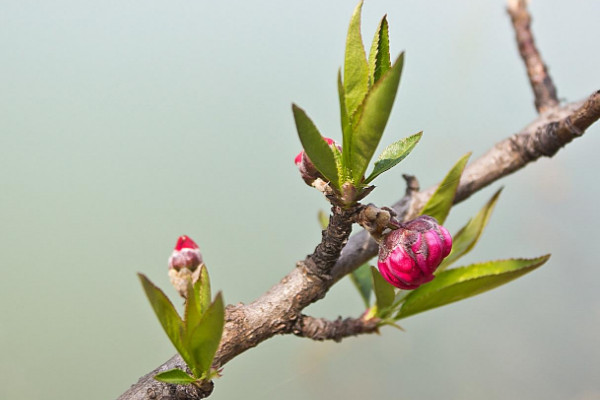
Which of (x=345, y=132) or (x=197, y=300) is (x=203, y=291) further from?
(x=345, y=132)

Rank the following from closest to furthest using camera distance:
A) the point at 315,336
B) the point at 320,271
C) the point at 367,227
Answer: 1. the point at 367,227
2. the point at 320,271
3. the point at 315,336

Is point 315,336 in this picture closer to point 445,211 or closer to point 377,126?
point 445,211

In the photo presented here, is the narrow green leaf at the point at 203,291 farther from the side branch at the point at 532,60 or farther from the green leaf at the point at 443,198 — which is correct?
the side branch at the point at 532,60

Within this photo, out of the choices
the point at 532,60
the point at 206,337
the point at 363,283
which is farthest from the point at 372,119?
the point at 532,60

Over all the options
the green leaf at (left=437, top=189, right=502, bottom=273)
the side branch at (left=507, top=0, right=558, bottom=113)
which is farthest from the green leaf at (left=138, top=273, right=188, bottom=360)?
the side branch at (left=507, top=0, right=558, bottom=113)

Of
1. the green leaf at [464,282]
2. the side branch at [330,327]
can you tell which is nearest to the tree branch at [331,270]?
the side branch at [330,327]

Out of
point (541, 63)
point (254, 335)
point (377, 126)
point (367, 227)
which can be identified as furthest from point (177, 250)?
point (541, 63)
